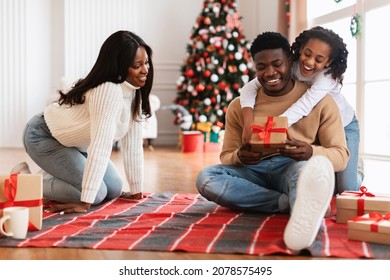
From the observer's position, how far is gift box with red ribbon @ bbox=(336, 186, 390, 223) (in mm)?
1998

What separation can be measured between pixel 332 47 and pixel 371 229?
810mm

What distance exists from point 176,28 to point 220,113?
4.48 feet

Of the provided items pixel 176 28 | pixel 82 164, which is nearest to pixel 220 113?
pixel 176 28

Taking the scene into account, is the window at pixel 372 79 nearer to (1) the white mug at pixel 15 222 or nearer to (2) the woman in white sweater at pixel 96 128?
(2) the woman in white sweater at pixel 96 128

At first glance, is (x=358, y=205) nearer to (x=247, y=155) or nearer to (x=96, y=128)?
(x=247, y=155)

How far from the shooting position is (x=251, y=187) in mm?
2266

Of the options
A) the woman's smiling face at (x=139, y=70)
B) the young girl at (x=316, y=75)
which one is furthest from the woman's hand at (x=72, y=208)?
the young girl at (x=316, y=75)

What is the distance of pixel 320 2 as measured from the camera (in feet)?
18.1

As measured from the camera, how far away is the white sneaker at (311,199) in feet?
5.16

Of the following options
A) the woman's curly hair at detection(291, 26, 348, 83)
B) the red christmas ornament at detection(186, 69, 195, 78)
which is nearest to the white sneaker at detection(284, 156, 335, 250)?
the woman's curly hair at detection(291, 26, 348, 83)

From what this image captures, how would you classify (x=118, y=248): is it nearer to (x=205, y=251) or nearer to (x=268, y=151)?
(x=205, y=251)

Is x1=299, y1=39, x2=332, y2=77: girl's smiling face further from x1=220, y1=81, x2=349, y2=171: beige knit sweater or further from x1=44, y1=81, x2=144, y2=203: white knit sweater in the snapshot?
x1=44, y1=81, x2=144, y2=203: white knit sweater

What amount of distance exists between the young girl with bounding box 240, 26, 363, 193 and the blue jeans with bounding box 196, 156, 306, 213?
0.15 m

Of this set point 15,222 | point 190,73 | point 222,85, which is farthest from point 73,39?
point 15,222
